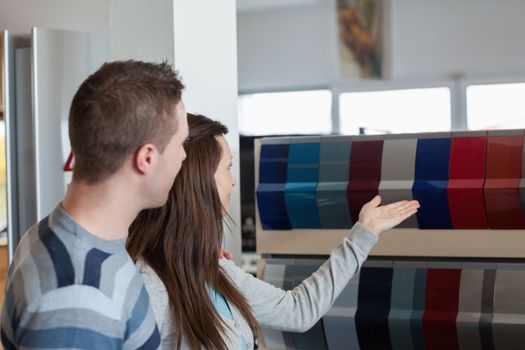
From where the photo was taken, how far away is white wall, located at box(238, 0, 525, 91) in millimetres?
7668

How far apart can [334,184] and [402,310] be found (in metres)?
0.30

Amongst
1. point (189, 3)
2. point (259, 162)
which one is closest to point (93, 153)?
point (259, 162)

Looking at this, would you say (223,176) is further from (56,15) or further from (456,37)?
(456,37)

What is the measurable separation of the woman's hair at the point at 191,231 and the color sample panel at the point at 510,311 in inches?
21.7

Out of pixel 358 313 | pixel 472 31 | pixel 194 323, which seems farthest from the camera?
pixel 472 31

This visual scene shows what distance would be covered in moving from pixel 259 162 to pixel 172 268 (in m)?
0.48

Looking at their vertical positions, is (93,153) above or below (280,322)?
above

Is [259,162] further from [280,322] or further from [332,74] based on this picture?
[332,74]

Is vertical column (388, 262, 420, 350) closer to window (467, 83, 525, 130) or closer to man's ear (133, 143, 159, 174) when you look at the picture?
man's ear (133, 143, 159, 174)

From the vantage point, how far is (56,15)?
16.9 ft

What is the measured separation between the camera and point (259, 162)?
1.71 meters

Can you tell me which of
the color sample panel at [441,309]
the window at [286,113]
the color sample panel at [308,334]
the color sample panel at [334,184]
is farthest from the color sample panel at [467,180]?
the window at [286,113]

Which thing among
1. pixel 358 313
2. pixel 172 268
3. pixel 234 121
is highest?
pixel 234 121

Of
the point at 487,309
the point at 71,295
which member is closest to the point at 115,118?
the point at 71,295
